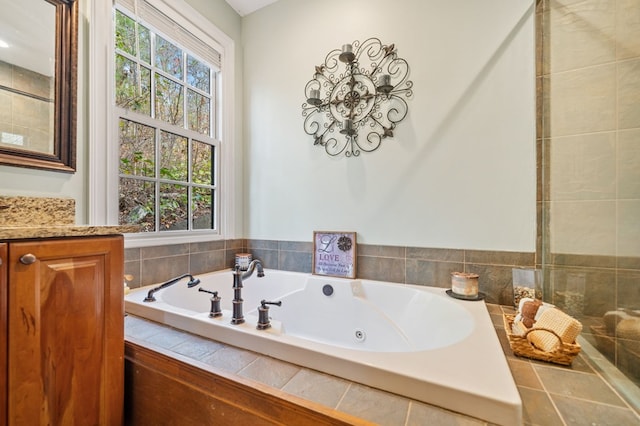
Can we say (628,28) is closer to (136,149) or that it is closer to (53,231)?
(53,231)

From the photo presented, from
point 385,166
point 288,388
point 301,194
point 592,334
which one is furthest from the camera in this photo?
point 301,194

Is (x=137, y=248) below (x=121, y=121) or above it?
below

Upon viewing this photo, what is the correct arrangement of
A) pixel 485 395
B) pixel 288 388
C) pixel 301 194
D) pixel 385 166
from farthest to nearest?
1. pixel 301 194
2. pixel 385 166
3. pixel 288 388
4. pixel 485 395

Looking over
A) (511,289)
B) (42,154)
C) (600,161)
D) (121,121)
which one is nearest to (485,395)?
(511,289)

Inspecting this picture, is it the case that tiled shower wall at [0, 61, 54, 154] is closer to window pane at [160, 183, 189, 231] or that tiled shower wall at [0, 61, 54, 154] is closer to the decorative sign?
window pane at [160, 183, 189, 231]

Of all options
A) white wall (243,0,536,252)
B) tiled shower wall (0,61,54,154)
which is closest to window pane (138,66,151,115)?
tiled shower wall (0,61,54,154)

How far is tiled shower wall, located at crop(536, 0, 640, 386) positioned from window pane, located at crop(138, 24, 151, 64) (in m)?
2.40

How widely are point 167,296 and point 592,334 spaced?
7.03ft

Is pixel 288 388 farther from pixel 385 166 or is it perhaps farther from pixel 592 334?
pixel 385 166

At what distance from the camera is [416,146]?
1.72 m

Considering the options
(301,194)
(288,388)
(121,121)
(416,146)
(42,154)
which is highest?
(121,121)

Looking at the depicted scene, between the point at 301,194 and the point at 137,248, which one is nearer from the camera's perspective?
the point at 137,248

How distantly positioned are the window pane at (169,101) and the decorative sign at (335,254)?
135 cm

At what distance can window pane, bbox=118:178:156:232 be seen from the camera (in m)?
1.61
